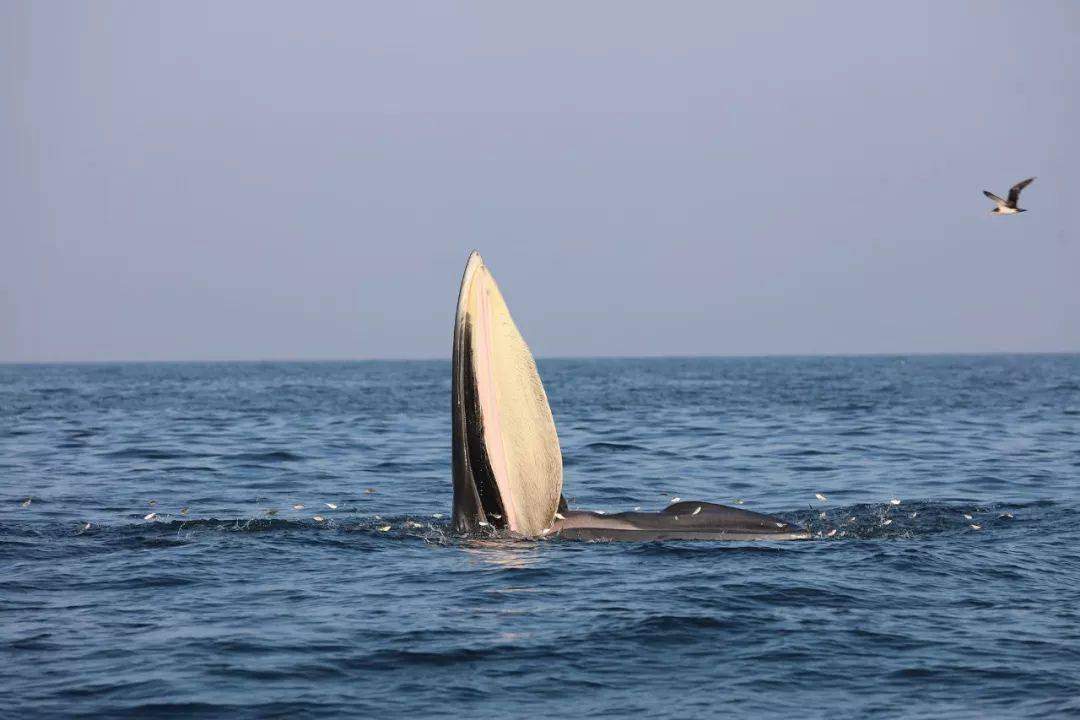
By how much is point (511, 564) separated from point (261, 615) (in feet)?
7.97

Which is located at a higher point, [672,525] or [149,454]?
[672,525]

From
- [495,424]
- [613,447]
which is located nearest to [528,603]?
[495,424]

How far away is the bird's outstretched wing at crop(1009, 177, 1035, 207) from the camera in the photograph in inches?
757

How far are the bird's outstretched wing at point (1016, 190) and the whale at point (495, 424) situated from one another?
11.4 metres

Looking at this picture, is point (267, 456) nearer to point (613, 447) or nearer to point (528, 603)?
point (613, 447)

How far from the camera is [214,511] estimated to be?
1778cm

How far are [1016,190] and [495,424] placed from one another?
498 inches

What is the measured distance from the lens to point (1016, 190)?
19.8 meters

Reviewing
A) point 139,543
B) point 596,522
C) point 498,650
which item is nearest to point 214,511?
point 139,543

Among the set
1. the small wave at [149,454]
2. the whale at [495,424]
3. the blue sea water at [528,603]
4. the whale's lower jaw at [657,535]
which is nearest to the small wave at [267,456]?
the small wave at [149,454]

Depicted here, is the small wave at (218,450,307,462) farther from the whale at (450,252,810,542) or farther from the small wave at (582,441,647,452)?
the whale at (450,252,810,542)

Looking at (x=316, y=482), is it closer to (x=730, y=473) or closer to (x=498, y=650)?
(x=730, y=473)

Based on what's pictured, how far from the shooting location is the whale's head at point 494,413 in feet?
34.4

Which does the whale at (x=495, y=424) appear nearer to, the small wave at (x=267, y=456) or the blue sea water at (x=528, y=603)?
the blue sea water at (x=528, y=603)
